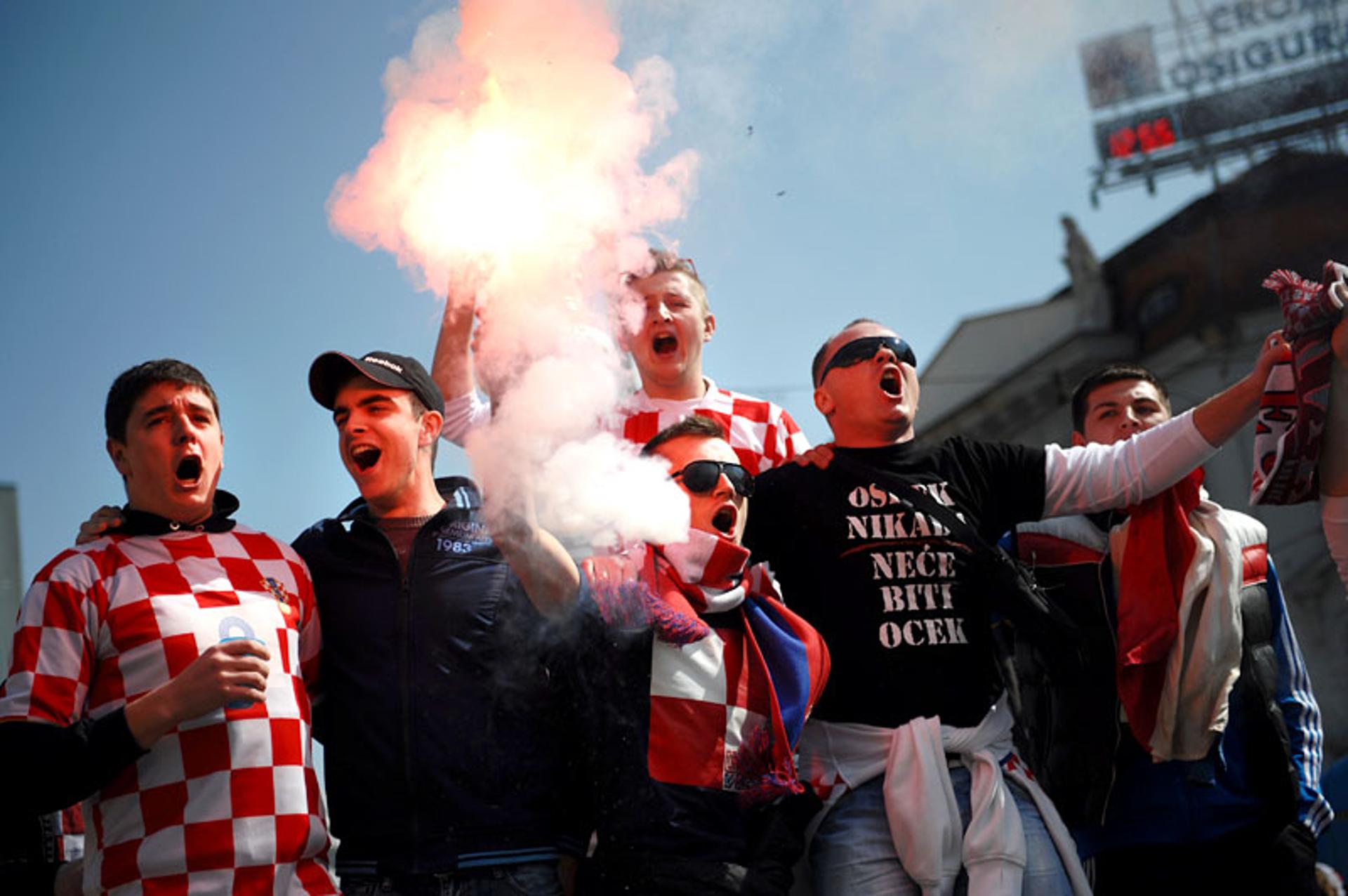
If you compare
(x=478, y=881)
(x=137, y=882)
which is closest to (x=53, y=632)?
(x=137, y=882)

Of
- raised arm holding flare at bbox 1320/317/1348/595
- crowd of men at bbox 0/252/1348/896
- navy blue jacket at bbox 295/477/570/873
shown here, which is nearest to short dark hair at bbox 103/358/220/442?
crowd of men at bbox 0/252/1348/896

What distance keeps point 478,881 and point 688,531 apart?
992 millimetres

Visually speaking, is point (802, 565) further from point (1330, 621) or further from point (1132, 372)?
point (1330, 621)

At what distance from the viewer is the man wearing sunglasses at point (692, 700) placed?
113 inches

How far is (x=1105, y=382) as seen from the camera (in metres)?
4.10

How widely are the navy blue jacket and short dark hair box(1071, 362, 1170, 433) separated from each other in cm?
202

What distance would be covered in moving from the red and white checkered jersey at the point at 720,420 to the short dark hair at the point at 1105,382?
2.98 feet

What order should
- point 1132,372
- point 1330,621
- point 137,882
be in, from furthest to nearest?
point 1330,621
point 1132,372
point 137,882

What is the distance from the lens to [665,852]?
9.36 ft

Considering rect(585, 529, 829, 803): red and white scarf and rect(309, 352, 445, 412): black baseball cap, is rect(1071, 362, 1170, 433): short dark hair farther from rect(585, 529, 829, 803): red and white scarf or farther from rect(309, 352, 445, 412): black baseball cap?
rect(309, 352, 445, 412): black baseball cap

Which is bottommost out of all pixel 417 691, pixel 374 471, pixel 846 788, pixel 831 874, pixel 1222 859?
pixel 1222 859

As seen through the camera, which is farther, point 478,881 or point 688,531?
point 688,531

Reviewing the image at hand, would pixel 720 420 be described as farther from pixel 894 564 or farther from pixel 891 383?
pixel 894 564

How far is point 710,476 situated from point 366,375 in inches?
38.8
